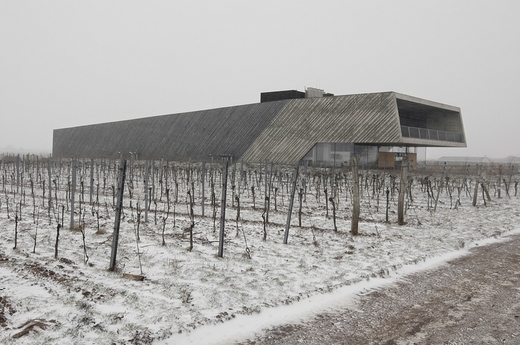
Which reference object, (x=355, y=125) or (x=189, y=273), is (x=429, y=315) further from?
(x=355, y=125)

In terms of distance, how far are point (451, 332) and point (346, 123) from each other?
25082mm

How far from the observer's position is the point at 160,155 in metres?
42.1

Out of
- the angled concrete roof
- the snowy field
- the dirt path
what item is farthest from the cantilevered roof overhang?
the dirt path

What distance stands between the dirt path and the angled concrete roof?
20707 mm

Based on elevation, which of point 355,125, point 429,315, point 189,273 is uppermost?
point 355,125

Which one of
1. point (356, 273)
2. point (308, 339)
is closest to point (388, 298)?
point (356, 273)

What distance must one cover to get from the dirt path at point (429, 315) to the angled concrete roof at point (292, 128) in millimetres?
20707

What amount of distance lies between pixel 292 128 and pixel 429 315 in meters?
27.3

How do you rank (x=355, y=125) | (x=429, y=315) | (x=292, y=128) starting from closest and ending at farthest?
(x=429, y=315) → (x=355, y=125) → (x=292, y=128)

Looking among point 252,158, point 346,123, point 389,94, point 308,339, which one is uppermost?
point 389,94

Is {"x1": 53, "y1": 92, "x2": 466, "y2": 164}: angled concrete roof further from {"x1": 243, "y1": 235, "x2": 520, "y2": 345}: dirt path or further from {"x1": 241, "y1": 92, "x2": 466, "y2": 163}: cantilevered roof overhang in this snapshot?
{"x1": 243, "y1": 235, "x2": 520, "y2": 345}: dirt path

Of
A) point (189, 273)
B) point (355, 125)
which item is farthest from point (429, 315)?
point (355, 125)

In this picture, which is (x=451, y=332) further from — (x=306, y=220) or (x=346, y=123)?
(x=346, y=123)

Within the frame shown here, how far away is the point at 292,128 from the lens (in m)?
31.3
